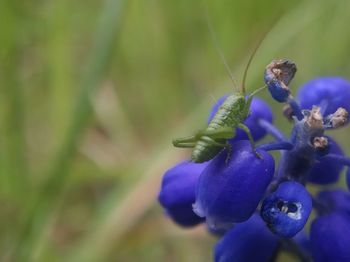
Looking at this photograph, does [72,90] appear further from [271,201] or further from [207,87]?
[271,201]

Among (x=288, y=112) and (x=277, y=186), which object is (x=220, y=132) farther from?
(x=288, y=112)

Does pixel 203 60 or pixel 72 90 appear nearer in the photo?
pixel 72 90

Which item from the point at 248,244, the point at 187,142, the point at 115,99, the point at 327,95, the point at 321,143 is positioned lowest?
the point at 115,99

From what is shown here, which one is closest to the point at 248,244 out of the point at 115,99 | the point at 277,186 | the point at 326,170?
the point at 277,186

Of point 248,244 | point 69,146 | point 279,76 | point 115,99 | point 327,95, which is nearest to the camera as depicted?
point 279,76

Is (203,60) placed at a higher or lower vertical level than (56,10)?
lower

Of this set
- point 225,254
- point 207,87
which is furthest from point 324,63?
point 225,254

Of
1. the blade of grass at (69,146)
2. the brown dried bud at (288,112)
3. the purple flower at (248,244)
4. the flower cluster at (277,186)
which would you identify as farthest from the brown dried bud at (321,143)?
the blade of grass at (69,146)

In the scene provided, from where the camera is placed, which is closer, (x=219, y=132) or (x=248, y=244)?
(x=219, y=132)
